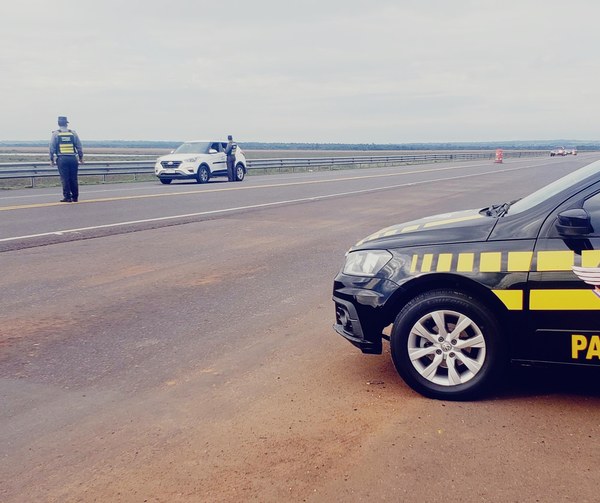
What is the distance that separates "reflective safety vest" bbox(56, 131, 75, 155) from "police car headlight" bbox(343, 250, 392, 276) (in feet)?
42.7

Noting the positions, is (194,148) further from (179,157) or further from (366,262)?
(366,262)

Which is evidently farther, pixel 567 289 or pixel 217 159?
pixel 217 159

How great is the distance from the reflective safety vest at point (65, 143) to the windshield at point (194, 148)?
11.0 meters

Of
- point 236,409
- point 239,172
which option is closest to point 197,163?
point 239,172

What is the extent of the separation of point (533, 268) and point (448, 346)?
2.28 ft

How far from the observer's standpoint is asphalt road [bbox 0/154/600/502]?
128 inches

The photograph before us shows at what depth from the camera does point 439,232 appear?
4.48 metres

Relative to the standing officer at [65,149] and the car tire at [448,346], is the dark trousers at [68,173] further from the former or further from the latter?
the car tire at [448,346]

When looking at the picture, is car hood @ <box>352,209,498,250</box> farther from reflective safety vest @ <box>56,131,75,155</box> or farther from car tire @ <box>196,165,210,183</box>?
car tire @ <box>196,165,210,183</box>

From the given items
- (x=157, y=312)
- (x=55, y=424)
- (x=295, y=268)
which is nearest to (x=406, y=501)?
(x=55, y=424)

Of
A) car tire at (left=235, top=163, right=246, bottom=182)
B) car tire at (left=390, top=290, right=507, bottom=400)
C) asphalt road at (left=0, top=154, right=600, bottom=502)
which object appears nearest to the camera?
asphalt road at (left=0, top=154, right=600, bottom=502)

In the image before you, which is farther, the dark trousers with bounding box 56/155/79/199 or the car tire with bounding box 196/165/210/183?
the car tire with bounding box 196/165/210/183

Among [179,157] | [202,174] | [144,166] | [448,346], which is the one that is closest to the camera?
[448,346]

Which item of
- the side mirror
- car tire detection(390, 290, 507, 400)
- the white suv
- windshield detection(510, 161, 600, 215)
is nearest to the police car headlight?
car tire detection(390, 290, 507, 400)
